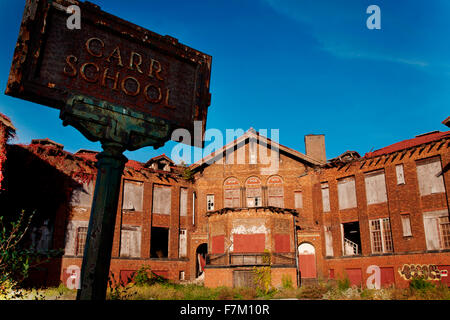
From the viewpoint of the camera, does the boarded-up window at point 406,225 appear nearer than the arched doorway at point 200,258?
Yes

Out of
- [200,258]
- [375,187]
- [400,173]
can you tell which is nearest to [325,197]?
[375,187]

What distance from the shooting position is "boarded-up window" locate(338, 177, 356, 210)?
1047 inches

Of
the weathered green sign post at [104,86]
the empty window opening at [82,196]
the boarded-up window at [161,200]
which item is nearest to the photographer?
the weathered green sign post at [104,86]

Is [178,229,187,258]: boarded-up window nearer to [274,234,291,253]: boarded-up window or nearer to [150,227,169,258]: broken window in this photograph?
[150,227,169,258]: broken window

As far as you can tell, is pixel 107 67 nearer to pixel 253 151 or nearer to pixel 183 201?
pixel 183 201

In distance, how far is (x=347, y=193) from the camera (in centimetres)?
2697

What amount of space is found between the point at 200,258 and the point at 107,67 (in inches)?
1088

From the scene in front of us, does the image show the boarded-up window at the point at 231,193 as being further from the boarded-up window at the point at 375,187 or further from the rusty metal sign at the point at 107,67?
the rusty metal sign at the point at 107,67

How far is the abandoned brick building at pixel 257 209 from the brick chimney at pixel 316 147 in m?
0.09

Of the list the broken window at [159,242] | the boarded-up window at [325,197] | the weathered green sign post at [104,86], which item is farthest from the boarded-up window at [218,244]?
the weathered green sign post at [104,86]

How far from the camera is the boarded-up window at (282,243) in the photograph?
25828 millimetres

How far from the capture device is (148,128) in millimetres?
3689
